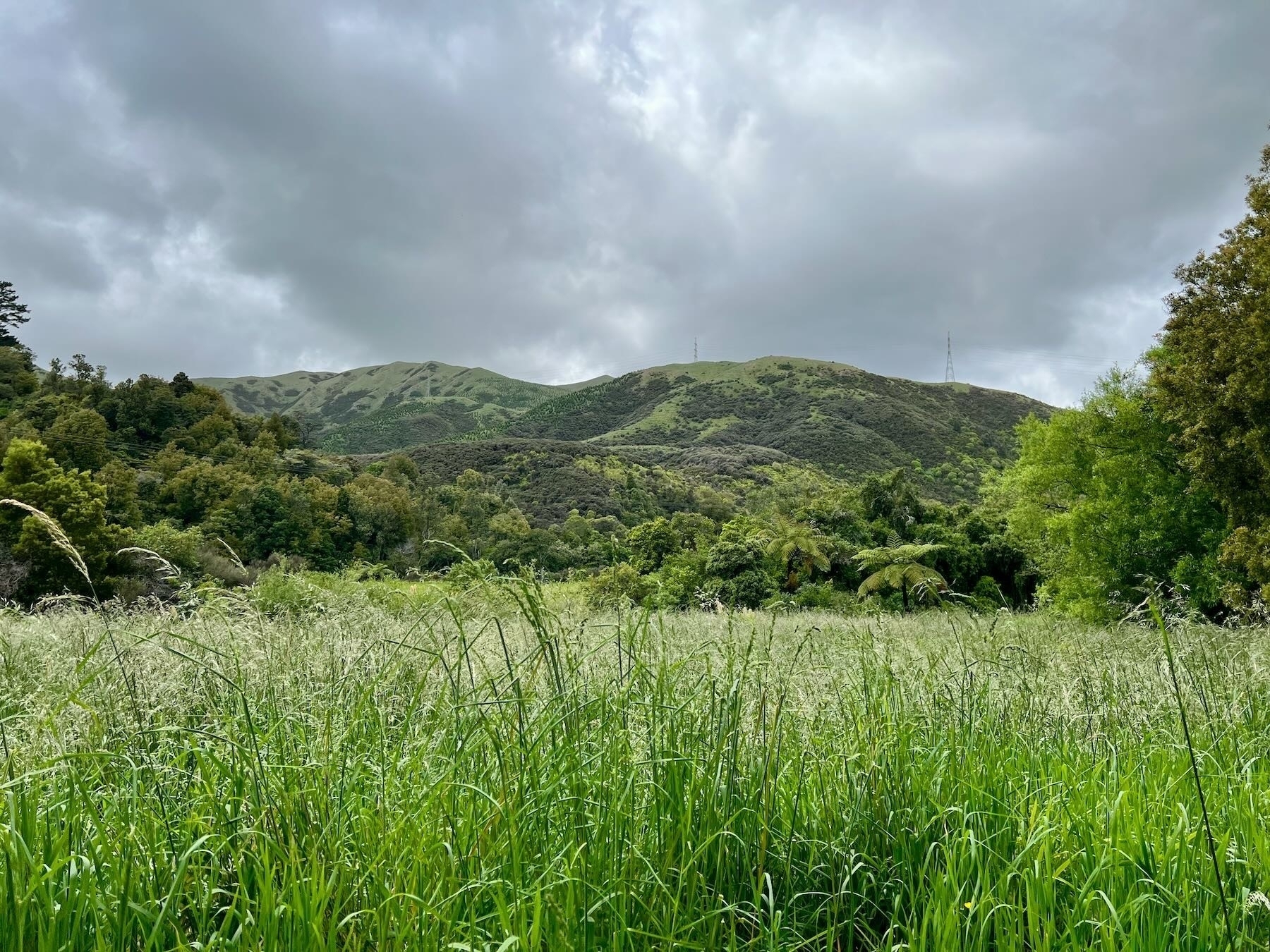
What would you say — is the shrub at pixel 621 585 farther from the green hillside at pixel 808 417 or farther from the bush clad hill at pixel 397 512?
the green hillside at pixel 808 417

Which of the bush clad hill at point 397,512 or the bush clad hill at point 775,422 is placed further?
the bush clad hill at point 775,422

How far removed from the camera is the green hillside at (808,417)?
73062mm

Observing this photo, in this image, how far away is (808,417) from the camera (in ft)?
291

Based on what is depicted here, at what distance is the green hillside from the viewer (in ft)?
240

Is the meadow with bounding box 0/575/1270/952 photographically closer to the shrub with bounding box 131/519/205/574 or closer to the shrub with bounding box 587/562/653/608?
the shrub with bounding box 587/562/653/608

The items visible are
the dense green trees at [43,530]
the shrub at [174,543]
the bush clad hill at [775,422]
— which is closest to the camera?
the dense green trees at [43,530]

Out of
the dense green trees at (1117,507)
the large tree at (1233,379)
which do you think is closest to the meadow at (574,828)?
the large tree at (1233,379)

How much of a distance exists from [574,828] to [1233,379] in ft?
46.7

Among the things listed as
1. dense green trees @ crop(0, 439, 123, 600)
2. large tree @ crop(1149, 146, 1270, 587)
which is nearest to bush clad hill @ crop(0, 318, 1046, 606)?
dense green trees @ crop(0, 439, 123, 600)

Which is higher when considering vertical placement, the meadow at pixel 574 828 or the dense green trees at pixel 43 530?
the dense green trees at pixel 43 530

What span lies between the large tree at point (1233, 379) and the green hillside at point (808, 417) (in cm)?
4506

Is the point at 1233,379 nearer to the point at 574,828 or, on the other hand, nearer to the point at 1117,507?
the point at 1117,507

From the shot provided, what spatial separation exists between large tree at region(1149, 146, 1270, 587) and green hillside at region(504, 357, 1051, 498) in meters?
45.1

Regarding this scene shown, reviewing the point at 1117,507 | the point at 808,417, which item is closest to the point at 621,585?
the point at 1117,507
